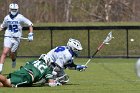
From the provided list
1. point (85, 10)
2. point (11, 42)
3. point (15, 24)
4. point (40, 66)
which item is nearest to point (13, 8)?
point (15, 24)

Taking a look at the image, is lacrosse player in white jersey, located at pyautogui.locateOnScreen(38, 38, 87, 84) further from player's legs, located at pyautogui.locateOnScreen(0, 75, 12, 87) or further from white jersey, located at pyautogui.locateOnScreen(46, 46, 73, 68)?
player's legs, located at pyautogui.locateOnScreen(0, 75, 12, 87)

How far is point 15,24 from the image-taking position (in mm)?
17938

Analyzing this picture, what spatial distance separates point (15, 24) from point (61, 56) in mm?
4197

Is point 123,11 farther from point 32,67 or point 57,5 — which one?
point 32,67

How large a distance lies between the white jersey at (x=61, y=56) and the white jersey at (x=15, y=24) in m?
3.82

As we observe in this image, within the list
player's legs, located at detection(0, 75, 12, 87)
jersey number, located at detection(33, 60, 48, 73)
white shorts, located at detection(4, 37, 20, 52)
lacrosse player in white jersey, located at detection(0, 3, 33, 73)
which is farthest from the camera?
white shorts, located at detection(4, 37, 20, 52)

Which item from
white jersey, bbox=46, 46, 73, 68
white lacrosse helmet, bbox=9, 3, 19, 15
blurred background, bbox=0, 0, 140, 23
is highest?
white lacrosse helmet, bbox=9, 3, 19, 15

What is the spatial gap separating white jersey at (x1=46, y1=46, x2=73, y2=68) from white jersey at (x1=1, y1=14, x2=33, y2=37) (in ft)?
12.5

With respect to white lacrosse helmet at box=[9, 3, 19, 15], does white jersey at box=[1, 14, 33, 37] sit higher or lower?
lower

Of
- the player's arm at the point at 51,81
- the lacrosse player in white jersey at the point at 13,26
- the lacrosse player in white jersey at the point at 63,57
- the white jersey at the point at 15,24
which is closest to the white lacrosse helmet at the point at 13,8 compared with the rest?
the lacrosse player in white jersey at the point at 13,26

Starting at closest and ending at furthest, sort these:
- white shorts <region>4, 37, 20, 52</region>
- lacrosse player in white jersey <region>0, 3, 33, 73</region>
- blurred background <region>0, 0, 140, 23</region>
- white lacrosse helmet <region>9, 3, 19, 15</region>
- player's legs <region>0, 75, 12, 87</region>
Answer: player's legs <region>0, 75, 12, 87</region>
white lacrosse helmet <region>9, 3, 19, 15</region>
lacrosse player in white jersey <region>0, 3, 33, 73</region>
white shorts <region>4, 37, 20, 52</region>
blurred background <region>0, 0, 140, 23</region>

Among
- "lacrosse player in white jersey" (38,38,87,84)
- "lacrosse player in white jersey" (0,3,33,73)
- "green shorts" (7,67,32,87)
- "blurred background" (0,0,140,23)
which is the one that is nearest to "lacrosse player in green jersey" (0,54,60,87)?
"green shorts" (7,67,32,87)

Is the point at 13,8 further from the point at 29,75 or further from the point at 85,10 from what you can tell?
the point at 85,10

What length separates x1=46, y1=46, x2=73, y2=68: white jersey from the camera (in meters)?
14.0
